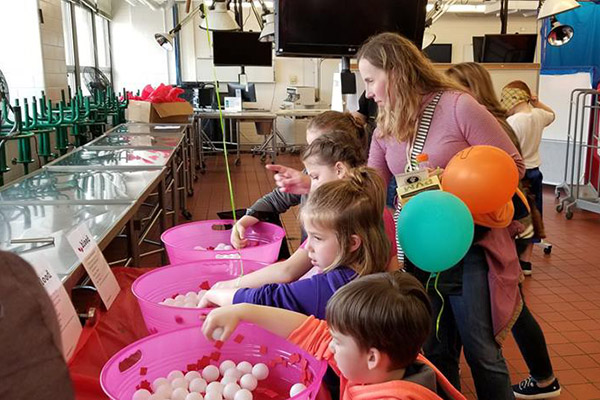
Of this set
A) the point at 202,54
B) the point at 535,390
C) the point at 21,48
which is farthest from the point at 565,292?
the point at 202,54

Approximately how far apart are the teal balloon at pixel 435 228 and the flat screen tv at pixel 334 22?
191cm

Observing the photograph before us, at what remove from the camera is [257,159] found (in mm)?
10422

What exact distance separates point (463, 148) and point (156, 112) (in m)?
5.20

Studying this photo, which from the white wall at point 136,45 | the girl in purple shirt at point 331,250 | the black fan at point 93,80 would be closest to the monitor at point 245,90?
the white wall at point 136,45

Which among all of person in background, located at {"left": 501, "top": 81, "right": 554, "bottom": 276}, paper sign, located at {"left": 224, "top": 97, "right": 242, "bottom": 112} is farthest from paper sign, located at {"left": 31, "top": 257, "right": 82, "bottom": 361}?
paper sign, located at {"left": 224, "top": 97, "right": 242, "bottom": 112}

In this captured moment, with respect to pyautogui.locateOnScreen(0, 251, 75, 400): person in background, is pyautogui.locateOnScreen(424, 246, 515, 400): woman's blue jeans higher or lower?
lower

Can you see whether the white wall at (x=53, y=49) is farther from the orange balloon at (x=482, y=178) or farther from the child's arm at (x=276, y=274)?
the orange balloon at (x=482, y=178)

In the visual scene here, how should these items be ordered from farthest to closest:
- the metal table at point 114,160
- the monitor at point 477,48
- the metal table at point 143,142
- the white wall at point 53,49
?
the monitor at point 477,48 < the white wall at point 53,49 < the metal table at point 143,142 < the metal table at point 114,160

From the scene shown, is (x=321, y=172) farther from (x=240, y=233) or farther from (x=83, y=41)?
(x=83, y=41)

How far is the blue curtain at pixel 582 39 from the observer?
7242 millimetres

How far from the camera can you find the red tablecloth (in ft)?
3.69

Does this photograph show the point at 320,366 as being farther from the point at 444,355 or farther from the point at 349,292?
the point at 444,355

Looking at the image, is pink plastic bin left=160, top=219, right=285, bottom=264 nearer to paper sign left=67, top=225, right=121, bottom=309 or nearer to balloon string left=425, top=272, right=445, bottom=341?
paper sign left=67, top=225, right=121, bottom=309

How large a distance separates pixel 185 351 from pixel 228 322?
0.15 metres
